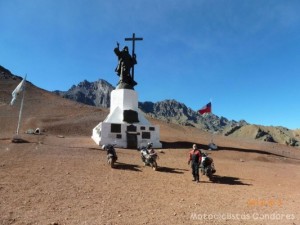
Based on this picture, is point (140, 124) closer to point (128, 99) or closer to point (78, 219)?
point (128, 99)

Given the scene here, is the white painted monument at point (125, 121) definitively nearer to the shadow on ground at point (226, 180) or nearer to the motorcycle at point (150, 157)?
the motorcycle at point (150, 157)

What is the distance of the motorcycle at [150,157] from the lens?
Answer: 1784 cm

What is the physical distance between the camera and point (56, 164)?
55.1 feet

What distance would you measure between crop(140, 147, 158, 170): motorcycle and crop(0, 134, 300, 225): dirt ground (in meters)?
0.32

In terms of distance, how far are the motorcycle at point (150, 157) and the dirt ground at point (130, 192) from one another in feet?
1.04

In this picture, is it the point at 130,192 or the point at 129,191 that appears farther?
the point at 129,191

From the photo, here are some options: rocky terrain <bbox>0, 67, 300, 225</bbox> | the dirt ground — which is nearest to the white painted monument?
rocky terrain <bbox>0, 67, 300, 225</bbox>

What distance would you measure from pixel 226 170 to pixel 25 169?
1046cm

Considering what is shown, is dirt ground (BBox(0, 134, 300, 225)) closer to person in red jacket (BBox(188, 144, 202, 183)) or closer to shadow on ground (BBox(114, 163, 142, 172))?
shadow on ground (BBox(114, 163, 142, 172))

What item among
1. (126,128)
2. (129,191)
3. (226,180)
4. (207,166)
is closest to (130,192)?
(129,191)

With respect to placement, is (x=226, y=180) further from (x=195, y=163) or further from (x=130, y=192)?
(x=130, y=192)

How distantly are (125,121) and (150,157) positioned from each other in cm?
979

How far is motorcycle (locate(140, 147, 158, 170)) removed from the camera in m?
17.8

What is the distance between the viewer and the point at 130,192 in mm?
12602
